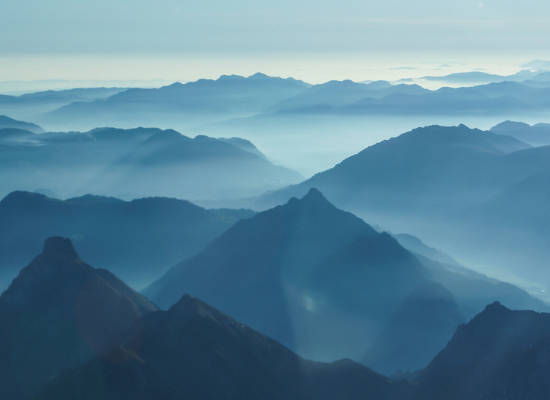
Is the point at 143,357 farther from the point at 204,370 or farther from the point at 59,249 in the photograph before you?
the point at 59,249

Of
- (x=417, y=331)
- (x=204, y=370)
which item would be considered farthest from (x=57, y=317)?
(x=417, y=331)

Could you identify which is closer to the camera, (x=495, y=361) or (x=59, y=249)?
(x=495, y=361)

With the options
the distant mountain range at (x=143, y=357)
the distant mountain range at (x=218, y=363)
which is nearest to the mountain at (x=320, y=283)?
the distant mountain range at (x=218, y=363)

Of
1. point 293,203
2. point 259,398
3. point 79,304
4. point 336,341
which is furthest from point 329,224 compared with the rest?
point 259,398

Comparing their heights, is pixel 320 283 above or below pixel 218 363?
below

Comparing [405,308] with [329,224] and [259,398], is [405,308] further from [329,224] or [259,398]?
[259,398]

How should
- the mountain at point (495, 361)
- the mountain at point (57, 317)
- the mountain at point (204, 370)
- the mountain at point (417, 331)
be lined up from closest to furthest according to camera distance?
the mountain at point (204, 370) → the mountain at point (495, 361) → the mountain at point (57, 317) → the mountain at point (417, 331)

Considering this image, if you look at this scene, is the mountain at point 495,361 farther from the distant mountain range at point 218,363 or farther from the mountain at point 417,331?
the mountain at point 417,331
